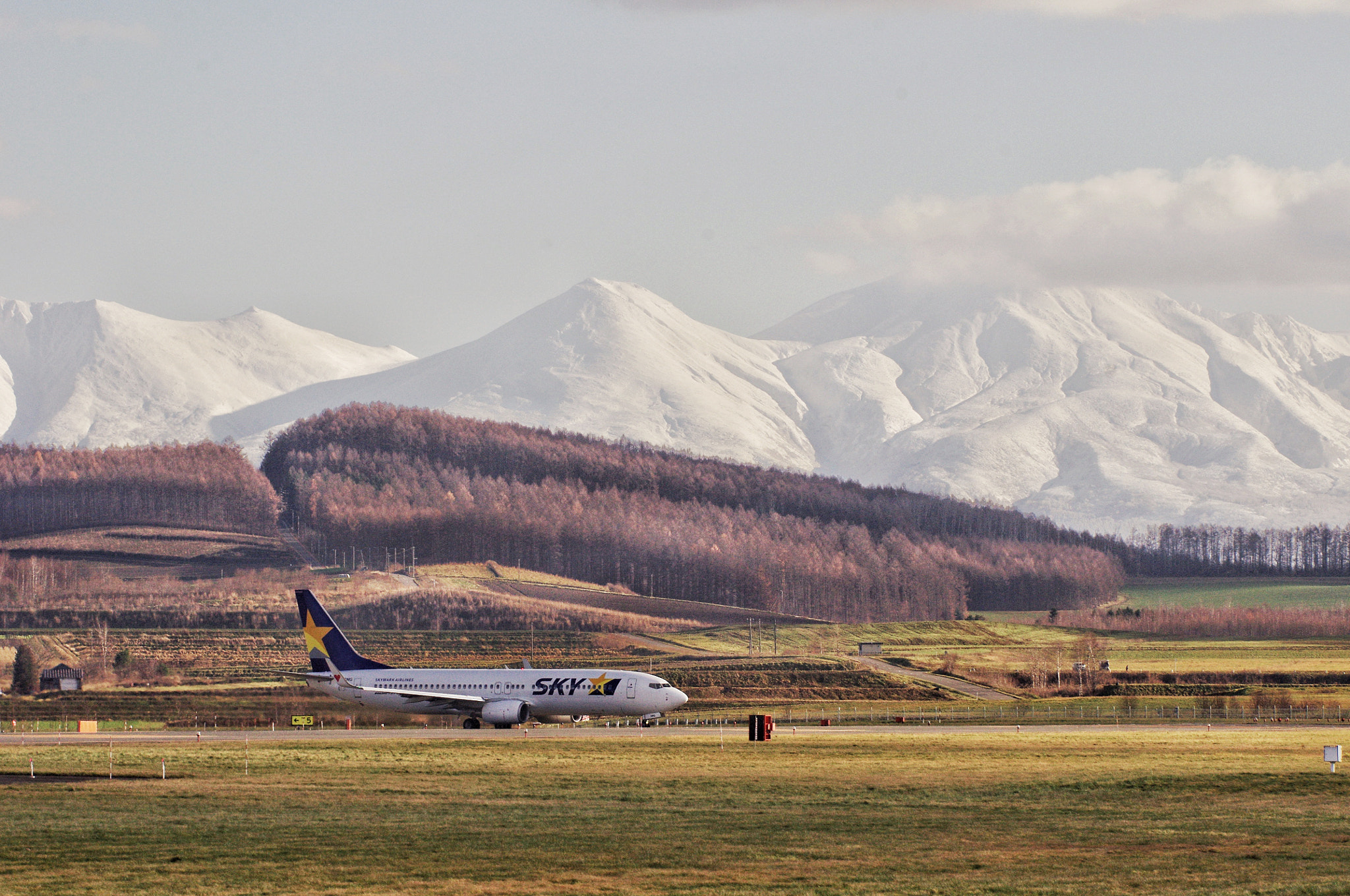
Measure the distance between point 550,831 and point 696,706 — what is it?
95858 mm

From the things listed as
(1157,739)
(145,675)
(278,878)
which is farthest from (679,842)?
(145,675)

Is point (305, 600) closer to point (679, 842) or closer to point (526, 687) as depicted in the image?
point (526, 687)

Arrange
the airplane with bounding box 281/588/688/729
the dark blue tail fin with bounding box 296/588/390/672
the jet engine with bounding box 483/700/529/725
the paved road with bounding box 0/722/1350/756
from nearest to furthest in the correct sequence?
the paved road with bounding box 0/722/1350/756 → the jet engine with bounding box 483/700/529/725 → the airplane with bounding box 281/588/688/729 → the dark blue tail fin with bounding box 296/588/390/672

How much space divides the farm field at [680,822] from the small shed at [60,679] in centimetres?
9306

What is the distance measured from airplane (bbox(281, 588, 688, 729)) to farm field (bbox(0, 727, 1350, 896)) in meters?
20.6

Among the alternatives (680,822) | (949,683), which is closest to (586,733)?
(680,822)

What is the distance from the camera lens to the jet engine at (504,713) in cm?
10206

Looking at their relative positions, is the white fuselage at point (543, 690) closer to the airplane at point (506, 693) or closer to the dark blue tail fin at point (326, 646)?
the airplane at point (506, 693)

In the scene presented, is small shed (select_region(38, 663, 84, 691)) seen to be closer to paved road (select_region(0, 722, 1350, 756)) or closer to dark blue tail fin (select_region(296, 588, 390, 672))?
dark blue tail fin (select_region(296, 588, 390, 672))

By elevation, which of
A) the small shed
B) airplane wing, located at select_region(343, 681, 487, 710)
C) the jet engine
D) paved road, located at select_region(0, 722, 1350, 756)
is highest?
airplane wing, located at select_region(343, 681, 487, 710)

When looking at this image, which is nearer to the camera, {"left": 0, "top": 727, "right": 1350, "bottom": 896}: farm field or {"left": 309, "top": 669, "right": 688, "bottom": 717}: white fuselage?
{"left": 0, "top": 727, "right": 1350, "bottom": 896}: farm field

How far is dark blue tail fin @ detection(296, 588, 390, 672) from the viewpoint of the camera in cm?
11038

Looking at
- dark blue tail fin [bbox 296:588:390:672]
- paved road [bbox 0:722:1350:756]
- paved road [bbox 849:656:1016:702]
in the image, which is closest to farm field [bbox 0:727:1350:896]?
paved road [bbox 0:722:1350:756]

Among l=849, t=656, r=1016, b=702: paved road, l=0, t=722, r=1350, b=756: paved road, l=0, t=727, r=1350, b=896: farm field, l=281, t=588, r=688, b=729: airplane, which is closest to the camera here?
l=0, t=727, r=1350, b=896: farm field
